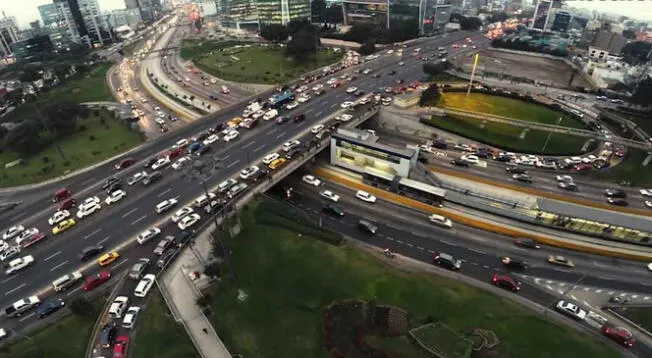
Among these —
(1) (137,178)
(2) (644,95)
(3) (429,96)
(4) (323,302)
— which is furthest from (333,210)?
(2) (644,95)

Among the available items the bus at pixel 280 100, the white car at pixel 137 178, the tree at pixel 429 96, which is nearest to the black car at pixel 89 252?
the white car at pixel 137 178

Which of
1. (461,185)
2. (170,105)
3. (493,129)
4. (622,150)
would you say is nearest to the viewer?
(461,185)

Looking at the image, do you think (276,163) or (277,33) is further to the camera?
(277,33)

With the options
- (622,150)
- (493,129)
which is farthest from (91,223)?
(622,150)

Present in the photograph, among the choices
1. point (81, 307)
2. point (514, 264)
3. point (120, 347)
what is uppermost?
point (81, 307)

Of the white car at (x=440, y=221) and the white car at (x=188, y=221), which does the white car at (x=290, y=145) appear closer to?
the white car at (x=188, y=221)

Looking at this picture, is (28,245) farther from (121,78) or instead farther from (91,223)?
(121,78)

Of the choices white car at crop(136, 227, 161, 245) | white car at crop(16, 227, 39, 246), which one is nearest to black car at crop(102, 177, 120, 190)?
white car at crop(16, 227, 39, 246)

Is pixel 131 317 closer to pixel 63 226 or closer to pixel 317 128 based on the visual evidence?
pixel 63 226
